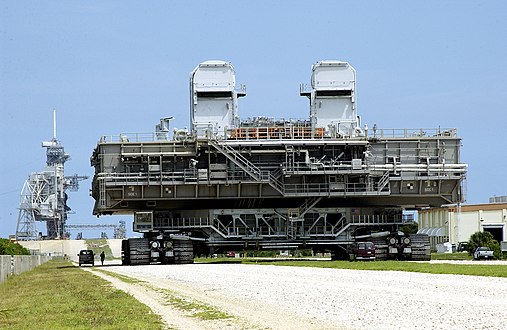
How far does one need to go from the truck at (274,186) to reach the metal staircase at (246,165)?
3.7 inches

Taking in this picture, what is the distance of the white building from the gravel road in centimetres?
8252

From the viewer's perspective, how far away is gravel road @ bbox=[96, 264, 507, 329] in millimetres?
20297

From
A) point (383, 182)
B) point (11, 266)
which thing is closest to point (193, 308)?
point (11, 266)

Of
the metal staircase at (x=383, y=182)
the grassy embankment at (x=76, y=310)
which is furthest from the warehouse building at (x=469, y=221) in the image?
the grassy embankment at (x=76, y=310)

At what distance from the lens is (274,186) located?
6869 cm

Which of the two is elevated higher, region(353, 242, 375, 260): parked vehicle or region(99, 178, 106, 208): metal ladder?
region(99, 178, 106, 208): metal ladder

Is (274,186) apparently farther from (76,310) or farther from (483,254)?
(76,310)

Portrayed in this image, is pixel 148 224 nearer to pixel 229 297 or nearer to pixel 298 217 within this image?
pixel 298 217

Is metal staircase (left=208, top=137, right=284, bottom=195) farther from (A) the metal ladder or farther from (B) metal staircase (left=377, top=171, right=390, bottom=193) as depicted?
(A) the metal ladder

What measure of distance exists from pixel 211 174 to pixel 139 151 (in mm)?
5453

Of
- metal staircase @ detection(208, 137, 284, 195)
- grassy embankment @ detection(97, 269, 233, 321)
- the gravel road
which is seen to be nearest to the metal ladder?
metal staircase @ detection(208, 137, 284, 195)

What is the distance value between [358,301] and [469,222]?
102m

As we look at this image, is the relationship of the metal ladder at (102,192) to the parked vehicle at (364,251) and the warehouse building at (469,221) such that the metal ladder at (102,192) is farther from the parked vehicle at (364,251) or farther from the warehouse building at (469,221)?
the warehouse building at (469,221)

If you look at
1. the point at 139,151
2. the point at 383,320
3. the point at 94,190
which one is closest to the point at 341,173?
the point at 139,151
